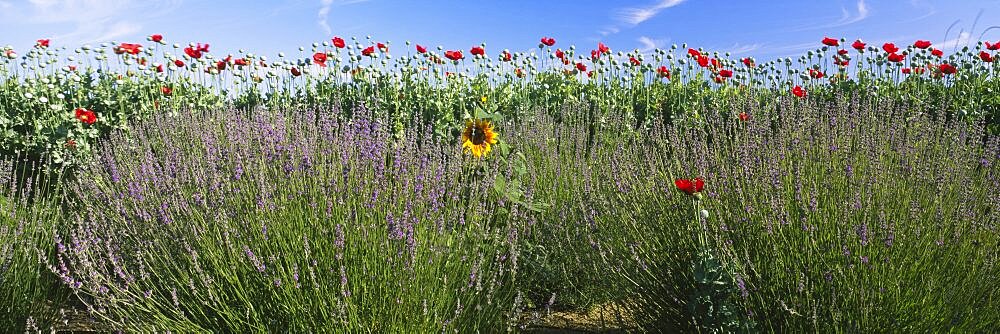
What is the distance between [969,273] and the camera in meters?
2.29

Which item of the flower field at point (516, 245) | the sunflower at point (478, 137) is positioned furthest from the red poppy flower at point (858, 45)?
the sunflower at point (478, 137)

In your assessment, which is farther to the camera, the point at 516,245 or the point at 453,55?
the point at 453,55

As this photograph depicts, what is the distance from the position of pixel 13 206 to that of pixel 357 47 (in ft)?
10.9

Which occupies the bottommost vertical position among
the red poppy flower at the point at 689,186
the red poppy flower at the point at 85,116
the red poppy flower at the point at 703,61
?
the red poppy flower at the point at 85,116

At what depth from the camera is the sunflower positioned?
3646 millimetres

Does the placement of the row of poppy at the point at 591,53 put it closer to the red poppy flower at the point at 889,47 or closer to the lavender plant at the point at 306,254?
the red poppy flower at the point at 889,47

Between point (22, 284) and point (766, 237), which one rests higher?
point (766, 237)

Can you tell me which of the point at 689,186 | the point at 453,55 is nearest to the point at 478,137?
the point at 689,186

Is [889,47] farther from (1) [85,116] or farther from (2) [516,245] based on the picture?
(1) [85,116]

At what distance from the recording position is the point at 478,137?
12.1 feet

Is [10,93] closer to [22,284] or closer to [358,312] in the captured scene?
[22,284]

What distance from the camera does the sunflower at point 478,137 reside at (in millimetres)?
3646

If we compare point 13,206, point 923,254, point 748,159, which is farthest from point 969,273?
point 13,206

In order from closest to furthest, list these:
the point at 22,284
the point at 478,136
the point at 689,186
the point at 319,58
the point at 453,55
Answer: the point at 689,186 → the point at 22,284 → the point at 478,136 → the point at 453,55 → the point at 319,58
